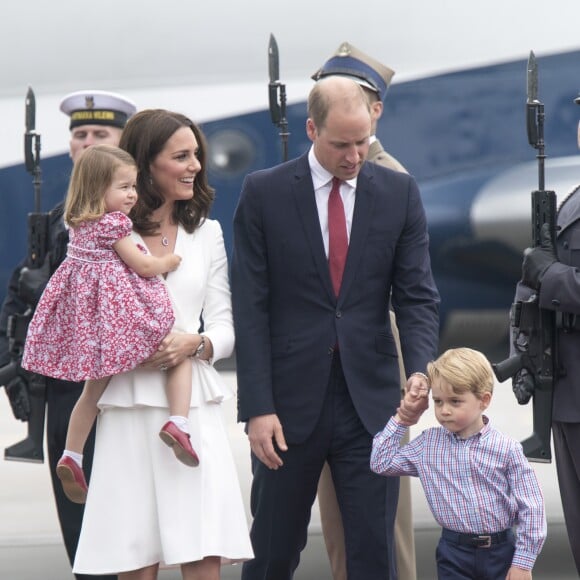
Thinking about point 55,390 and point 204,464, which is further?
point 55,390

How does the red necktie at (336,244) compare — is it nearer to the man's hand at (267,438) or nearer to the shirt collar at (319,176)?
the shirt collar at (319,176)

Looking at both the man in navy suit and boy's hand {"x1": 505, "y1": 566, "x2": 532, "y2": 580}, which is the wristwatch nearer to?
the man in navy suit

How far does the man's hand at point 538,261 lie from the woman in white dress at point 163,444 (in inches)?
41.2

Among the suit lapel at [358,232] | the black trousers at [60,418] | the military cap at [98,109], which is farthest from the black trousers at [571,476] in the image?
the military cap at [98,109]

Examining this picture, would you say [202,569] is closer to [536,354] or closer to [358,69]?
[536,354]

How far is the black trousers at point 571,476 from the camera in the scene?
442cm

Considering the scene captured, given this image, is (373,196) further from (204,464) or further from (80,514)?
(80,514)

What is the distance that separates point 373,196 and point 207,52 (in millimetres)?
3048

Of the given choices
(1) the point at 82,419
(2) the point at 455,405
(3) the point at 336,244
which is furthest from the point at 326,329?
(1) the point at 82,419

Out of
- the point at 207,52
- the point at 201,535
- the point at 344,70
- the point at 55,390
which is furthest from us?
the point at 207,52

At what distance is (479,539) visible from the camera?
3707mm

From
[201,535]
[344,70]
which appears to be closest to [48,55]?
[344,70]

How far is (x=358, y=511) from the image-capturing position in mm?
3963

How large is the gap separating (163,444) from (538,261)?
1.37 metres
